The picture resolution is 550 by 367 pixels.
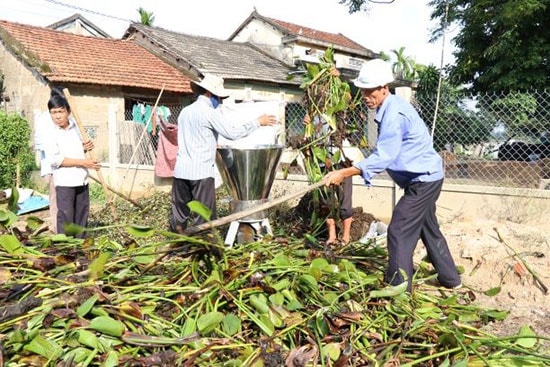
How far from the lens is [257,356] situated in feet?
6.25

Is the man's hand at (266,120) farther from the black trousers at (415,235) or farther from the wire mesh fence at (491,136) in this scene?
the black trousers at (415,235)

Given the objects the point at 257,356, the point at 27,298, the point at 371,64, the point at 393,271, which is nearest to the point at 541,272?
the point at 393,271

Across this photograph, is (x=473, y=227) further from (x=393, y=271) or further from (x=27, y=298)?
(x=27, y=298)

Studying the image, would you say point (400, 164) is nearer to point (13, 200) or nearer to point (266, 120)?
point (266, 120)

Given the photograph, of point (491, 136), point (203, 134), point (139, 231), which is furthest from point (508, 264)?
point (139, 231)

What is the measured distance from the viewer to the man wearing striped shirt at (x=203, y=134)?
13.5 ft

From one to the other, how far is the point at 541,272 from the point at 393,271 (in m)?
1.78

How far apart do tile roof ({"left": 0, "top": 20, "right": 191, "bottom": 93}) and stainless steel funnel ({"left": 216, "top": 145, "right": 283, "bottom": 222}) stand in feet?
29.9

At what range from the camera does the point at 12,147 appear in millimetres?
10008

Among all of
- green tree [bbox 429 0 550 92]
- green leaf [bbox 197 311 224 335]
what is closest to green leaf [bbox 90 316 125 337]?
green leaf [bbox 197 311 224 335]

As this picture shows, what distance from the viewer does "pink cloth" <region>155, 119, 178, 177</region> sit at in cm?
856

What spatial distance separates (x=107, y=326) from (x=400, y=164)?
2060 mm

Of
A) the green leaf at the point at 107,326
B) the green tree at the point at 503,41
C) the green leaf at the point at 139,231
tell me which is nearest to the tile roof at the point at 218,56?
the green tree at the point at 503,41

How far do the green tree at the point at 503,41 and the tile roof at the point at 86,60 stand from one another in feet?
26.1
